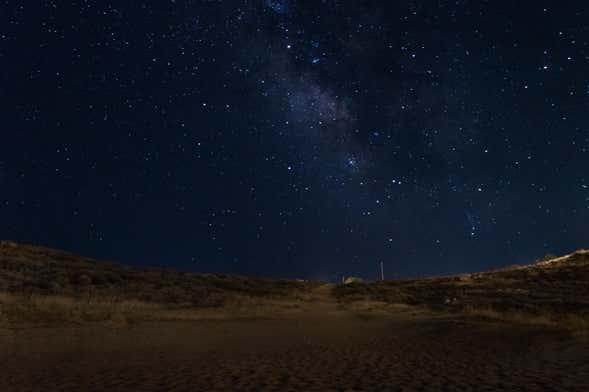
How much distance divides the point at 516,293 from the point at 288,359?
2641 centimetres

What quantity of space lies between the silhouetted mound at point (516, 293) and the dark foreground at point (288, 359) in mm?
8848

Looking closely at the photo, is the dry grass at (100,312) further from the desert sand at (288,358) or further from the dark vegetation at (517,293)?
the dark vegetation at (517,293)

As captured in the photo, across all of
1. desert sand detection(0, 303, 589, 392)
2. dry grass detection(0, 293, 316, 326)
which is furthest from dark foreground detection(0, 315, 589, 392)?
dry grass detection(0, 293, 316, 326)

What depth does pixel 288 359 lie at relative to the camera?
1031 cm

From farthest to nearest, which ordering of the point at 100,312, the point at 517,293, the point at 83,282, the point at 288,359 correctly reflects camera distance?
the point at 517,293
the point at 83,282
the point at 100,312
the point at 288,359

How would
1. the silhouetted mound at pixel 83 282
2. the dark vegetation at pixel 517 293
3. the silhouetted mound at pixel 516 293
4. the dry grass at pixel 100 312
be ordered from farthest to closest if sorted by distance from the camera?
1. the dark vegetation at pixel 517 293
2. the silhouetted mound at pixel 516 293
3. the silhouetted mound at pixel 83 282
4. the dry grass at pixel 100 312

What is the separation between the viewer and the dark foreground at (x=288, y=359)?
7.37 meters

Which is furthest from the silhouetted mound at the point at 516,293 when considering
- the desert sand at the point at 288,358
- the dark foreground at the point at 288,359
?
the dark foreground at the point at 288,359

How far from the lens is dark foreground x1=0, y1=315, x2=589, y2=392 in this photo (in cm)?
737

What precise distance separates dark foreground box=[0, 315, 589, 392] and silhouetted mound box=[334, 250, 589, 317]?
8.85 metres

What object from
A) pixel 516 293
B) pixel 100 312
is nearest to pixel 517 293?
pixel 516 293

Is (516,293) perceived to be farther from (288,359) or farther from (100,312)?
(288,359)

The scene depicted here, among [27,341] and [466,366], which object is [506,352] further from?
[27,341]

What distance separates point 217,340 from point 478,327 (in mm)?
9594
